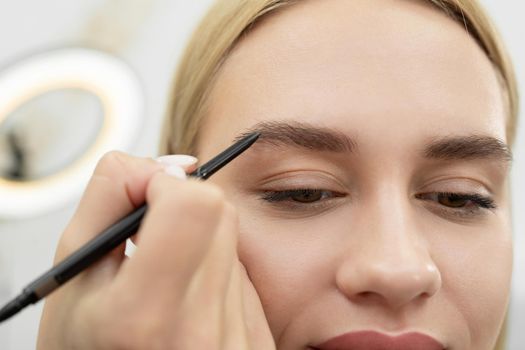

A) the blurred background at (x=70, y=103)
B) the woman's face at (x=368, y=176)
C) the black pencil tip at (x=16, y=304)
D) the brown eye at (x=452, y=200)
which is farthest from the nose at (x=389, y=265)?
the blurred background at (x=70, y=103)

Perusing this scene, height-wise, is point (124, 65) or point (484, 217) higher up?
point (124, 65)

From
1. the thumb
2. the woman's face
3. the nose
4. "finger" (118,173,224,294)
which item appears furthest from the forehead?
"finger" (118,173,224,294)

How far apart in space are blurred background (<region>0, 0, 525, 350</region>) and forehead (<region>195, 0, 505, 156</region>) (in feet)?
1.31

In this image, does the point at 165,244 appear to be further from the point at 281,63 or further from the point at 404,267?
the point at 281,63

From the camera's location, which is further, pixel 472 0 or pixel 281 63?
pixel 472 0

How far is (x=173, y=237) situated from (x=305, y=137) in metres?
0.34

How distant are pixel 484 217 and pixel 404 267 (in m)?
0.23

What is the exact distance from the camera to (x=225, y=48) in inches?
32.0

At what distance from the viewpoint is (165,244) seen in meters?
0.37

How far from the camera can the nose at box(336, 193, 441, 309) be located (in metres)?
0.60

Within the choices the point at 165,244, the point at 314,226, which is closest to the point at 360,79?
the point at 314,226

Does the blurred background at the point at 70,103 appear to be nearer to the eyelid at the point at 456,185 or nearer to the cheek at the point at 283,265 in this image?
the cheek at the point at 283,265

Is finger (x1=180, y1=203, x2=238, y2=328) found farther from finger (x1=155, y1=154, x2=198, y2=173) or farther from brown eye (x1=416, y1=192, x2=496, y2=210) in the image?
brown eye (x1=416, y1=192, x2=496, y2=210)

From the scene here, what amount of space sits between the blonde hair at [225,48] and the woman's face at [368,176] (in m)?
0.04
